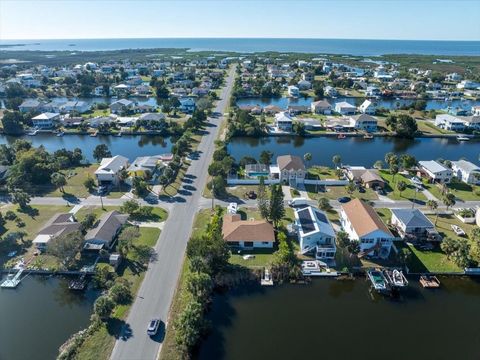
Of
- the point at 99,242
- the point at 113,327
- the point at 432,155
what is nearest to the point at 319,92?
the point at 432,155

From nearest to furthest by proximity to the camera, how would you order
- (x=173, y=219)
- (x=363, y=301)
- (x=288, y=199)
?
(x=363, y=301) → (x=173, y=219) → (x=288, y=199)

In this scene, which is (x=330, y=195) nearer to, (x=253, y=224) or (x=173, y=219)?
(x=253, y=224)

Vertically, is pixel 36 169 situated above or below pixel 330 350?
above

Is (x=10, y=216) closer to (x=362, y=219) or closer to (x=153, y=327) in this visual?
(x=153, y=327)

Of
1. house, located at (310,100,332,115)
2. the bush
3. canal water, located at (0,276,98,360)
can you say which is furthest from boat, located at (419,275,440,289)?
house, located at (310,100,332,115)

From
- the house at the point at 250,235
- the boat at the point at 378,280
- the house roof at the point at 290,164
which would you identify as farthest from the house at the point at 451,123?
the house at the point at 250,235

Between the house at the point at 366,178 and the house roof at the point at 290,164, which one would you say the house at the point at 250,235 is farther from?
the house at the point at 366,178
